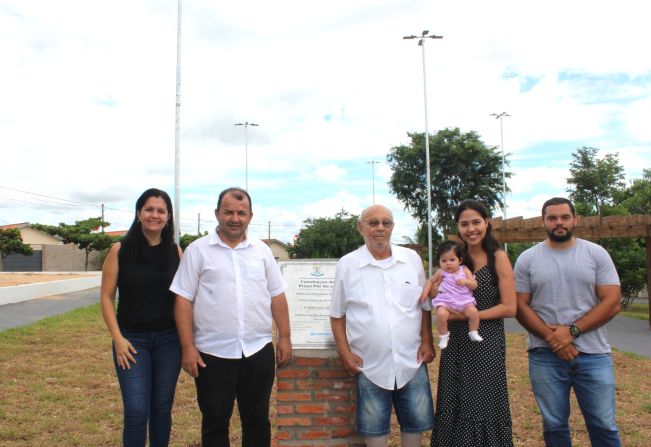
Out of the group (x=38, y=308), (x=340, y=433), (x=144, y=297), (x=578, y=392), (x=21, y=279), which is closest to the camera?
(x=144, y=297)

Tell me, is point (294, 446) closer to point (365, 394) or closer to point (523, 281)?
point (365, 394)

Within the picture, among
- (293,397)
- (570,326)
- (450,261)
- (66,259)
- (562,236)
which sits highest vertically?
(66,259)

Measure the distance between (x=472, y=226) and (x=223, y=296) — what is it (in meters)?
1.45

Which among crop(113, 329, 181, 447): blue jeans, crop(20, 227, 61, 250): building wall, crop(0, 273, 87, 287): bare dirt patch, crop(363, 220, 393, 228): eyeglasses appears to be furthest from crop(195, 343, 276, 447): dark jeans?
crop(20, 227, 61, 250): building wall

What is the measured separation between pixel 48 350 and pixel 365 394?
6767 mm

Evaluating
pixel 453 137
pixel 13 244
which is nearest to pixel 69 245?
pixel 13 244

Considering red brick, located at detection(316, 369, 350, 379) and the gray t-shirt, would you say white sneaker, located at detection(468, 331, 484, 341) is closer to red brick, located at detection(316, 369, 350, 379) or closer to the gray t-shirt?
the gray t-shirt

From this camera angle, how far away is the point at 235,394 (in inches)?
127

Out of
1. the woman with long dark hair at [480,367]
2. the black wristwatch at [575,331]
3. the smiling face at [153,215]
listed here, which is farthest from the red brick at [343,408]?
the smiling face at [153,215]

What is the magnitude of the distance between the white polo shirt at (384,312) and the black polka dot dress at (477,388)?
218 mm

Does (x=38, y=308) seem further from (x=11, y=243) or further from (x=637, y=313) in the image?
(x=11, y=243)

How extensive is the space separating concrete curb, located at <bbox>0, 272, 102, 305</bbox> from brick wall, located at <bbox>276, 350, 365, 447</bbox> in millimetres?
13842

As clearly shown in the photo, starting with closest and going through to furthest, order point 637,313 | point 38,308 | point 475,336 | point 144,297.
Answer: point 475,336, point 144,297, point 38,308, point 637,313

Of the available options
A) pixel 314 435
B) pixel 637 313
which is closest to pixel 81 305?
pixel 314 435
